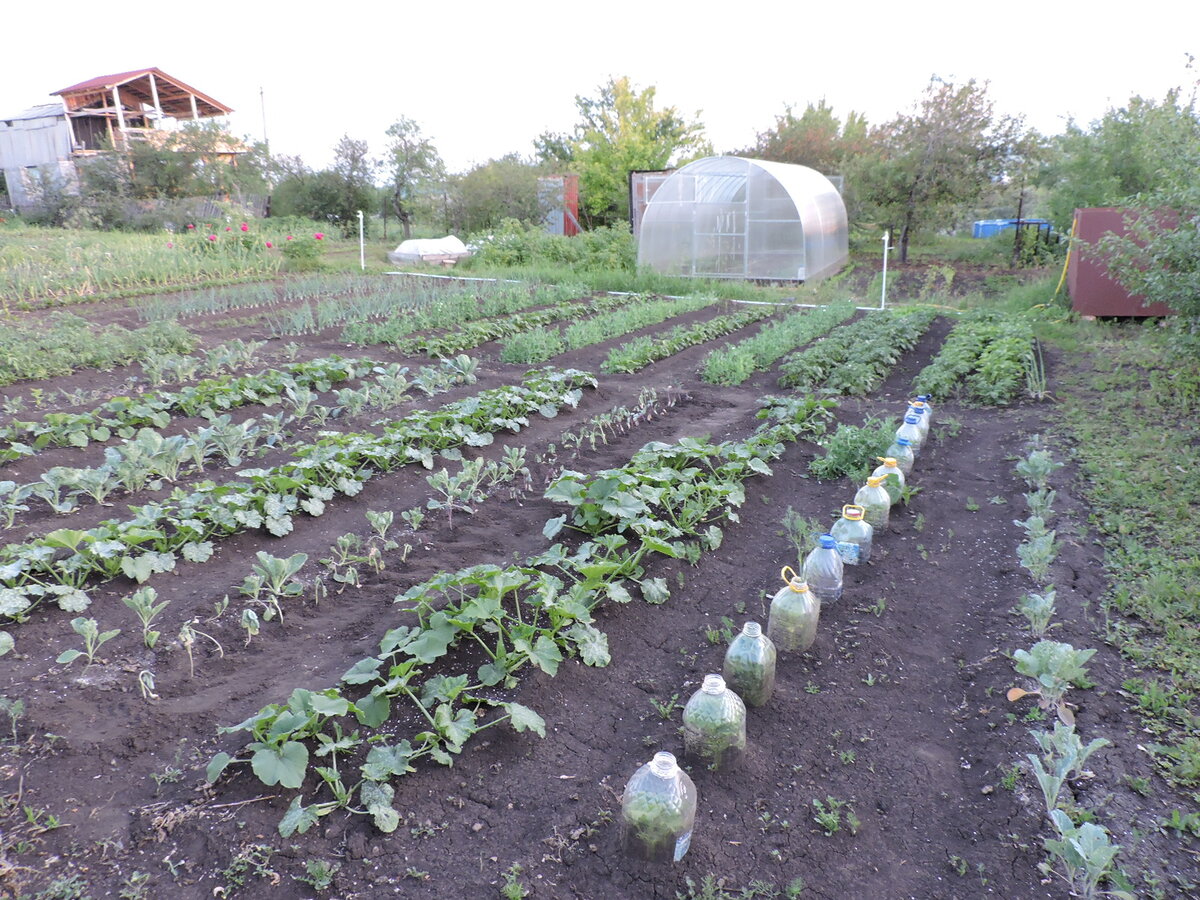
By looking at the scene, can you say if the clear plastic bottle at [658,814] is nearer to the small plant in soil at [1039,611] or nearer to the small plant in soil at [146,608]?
the small plant in soil at [1039,611]

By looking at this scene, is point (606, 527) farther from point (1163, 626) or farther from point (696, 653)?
point (1163, 626)

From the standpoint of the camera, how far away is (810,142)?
2572 cm

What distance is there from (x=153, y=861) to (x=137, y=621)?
1.55m

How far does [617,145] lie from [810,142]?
7601mm

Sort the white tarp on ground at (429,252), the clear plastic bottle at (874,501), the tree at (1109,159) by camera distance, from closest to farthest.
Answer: the clear plastic bottle at (874,501) → the tree at (1109,159) → the white tarp on ground at (429,252)

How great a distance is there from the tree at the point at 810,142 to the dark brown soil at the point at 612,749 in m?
23.5

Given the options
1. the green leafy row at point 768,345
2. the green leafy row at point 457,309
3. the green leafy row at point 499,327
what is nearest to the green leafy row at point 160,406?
the green leafy row at point 499,327

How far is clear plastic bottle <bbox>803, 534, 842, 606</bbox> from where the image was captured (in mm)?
3691

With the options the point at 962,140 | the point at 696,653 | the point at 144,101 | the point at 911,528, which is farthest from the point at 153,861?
the point at 144,101

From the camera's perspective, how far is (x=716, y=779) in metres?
2.64

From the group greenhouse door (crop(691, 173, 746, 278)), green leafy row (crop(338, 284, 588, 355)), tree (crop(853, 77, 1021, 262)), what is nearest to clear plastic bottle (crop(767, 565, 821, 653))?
green leafy row (crop(338, 284, 588, 355))

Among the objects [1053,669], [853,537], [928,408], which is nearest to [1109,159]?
[928,408]

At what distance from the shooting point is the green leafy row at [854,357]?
7668 millimetres

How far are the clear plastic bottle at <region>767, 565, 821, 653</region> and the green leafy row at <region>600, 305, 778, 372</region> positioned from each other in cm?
534
